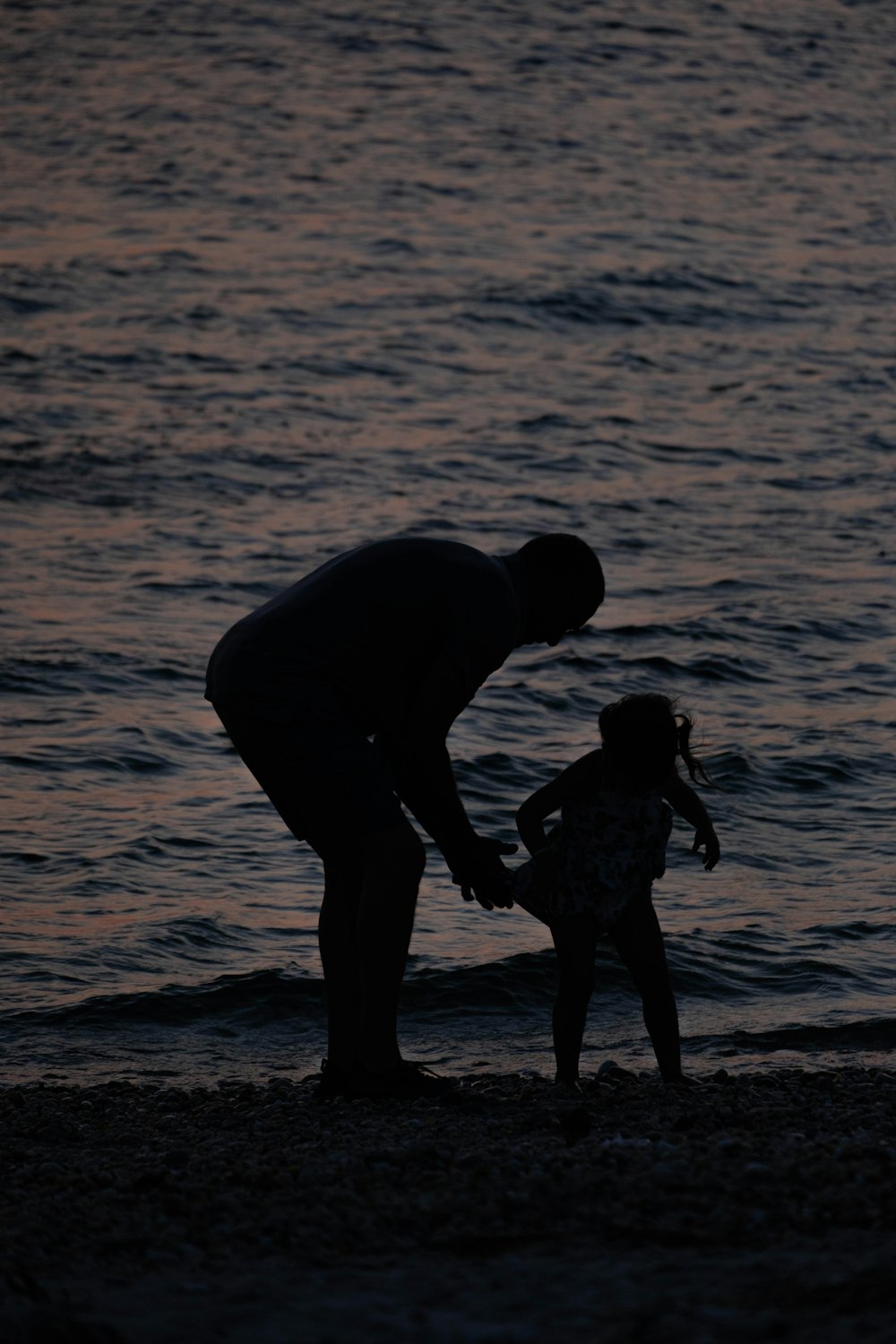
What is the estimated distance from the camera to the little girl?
4.95 meters

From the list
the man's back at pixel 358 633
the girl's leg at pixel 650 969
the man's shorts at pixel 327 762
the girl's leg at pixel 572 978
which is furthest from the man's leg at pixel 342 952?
the girl's leg at pixel 650 969

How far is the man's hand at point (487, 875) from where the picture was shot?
4.65 metres

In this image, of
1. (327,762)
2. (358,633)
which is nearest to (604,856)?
Answer: (327,762)

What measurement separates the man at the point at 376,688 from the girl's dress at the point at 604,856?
13.1 inches

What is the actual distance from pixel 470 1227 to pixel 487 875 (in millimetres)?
1339

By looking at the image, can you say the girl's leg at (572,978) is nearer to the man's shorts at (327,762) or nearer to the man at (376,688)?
the man at (376,688)

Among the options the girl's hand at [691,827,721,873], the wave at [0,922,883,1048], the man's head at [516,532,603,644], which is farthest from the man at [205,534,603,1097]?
the wave at [0,922,883,1048]

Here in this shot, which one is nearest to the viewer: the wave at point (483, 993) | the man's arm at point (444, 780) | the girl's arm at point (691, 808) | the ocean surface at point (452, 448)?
the man's arm at point (444, 780)

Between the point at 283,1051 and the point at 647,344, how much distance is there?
16530mm

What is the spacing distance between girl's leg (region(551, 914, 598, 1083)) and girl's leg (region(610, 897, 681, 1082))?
0.11 meters

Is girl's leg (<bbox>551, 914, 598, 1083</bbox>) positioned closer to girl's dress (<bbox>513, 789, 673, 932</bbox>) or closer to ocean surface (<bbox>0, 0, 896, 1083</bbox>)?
girl's dress (<bbox>513, 789, 673, 932</bbox>)

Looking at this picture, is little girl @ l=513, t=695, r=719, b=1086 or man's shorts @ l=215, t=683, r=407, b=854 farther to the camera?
little girl @ l=513, t=695, r=719, b=1086

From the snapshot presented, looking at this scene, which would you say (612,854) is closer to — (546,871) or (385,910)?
(546,871)

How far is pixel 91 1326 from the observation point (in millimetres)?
2998
